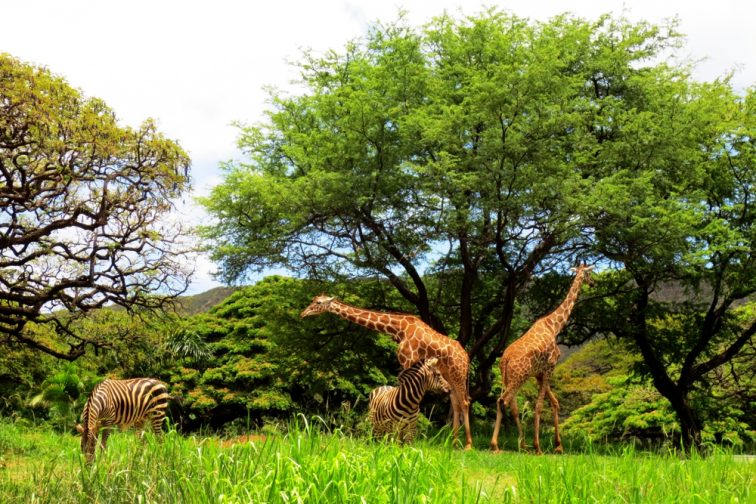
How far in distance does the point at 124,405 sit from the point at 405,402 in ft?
13.7

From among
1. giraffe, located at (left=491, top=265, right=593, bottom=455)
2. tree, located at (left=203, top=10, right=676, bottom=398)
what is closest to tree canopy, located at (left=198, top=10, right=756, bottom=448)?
tree, located at (left=203, top=10, right=676, bottom=398)

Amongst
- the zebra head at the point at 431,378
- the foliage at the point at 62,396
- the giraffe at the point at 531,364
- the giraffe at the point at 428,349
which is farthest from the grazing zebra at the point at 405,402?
the foliage at the point at 62,396

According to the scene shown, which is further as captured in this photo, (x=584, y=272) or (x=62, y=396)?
(x=62, y=396)

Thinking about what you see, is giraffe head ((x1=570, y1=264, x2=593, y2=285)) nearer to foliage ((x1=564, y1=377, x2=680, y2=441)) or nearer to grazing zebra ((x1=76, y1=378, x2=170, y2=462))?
foliage ((x1=564, y1=377, x2=680, y2=441))

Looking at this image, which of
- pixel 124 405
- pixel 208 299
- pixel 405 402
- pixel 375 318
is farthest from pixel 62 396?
pixel 208 299

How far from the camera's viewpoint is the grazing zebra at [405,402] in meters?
10.8

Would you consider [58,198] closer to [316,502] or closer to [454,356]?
[454,356]

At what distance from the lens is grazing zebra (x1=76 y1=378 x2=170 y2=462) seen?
1002 cm

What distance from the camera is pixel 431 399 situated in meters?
24.9

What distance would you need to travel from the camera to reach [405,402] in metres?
10.8

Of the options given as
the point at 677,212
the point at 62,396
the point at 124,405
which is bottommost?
the point at 62,396

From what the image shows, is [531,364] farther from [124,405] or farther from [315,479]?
[315,479]

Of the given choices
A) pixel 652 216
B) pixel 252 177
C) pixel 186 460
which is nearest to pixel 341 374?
pixel 252 177

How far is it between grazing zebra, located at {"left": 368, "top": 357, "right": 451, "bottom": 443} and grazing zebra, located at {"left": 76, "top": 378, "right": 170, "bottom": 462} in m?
3.25
